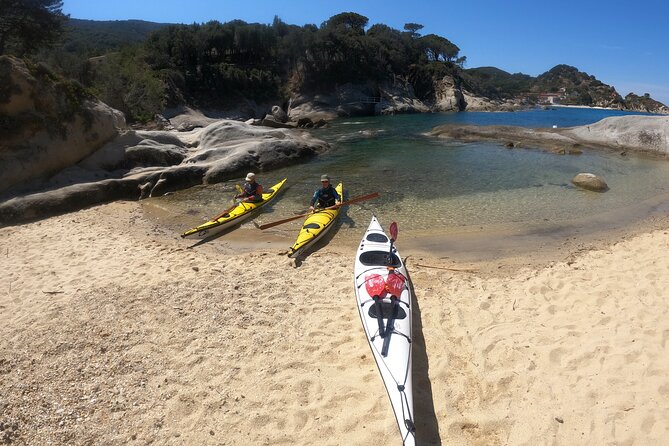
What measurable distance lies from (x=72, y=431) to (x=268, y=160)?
14.4 meters

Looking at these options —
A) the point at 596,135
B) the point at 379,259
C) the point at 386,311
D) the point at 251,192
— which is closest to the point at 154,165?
the point at 251,192

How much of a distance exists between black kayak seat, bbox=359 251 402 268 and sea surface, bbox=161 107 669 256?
2.38 meters

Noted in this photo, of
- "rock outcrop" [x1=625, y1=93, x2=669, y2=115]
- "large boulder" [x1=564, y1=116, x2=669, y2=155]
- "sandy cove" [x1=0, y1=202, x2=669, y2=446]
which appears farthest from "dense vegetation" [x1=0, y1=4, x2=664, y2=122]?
"rock outcrop" [x1=625, y1=93, x2=669, y2=115]

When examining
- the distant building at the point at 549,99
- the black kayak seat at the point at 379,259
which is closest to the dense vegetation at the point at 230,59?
the black kayak seat at the point at 379,259

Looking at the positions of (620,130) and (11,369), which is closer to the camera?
(11,369)

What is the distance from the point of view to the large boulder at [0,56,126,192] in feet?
38.0

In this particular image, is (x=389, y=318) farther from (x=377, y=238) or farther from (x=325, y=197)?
(x=325, y=197)

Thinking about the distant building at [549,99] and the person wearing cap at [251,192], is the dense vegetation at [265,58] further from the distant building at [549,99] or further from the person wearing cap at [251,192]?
the distant building at [549,99]

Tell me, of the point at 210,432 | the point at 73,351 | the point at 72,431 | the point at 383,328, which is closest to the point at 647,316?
the point at 383,328

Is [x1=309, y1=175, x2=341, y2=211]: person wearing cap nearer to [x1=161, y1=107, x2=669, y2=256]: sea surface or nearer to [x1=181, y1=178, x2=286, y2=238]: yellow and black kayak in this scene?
[x1=161, y1=107, x2=669, y2=256]: sea surface

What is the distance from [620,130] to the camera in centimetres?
2339

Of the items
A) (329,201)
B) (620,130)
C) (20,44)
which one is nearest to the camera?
(329,201)

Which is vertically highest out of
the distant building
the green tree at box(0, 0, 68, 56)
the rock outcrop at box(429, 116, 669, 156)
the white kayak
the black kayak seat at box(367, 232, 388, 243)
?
the distant building

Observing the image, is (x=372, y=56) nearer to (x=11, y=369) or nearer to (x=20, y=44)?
(x=20, y=44)
